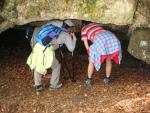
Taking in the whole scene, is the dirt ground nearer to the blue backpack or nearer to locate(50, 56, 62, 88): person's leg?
locate(50, 56, 62, 88): person's leg

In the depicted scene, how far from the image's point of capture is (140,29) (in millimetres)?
8516

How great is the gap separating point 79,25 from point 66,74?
1103 millimetres

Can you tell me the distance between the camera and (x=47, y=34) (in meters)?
8.27

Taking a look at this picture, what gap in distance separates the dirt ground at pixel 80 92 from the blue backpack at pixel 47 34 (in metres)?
1.10

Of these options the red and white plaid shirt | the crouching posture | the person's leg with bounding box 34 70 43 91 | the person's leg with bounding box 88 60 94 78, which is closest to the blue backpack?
the crouching posture

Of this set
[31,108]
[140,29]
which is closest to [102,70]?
[140,29]

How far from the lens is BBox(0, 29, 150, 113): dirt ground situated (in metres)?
8.07

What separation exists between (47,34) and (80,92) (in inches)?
52.8

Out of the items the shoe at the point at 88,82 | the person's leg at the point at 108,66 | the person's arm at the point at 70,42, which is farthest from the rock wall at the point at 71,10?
the shoe at the point at 88,82

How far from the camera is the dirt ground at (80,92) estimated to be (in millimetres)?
8070

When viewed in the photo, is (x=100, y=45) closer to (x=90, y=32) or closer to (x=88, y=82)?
(x=90, y=32)

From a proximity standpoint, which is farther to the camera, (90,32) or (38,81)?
(38,81)

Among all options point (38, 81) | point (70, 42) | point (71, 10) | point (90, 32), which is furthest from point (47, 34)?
point (38, 81)

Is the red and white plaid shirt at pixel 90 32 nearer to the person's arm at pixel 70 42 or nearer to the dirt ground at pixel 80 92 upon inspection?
the person's arm at pixel 70 42
